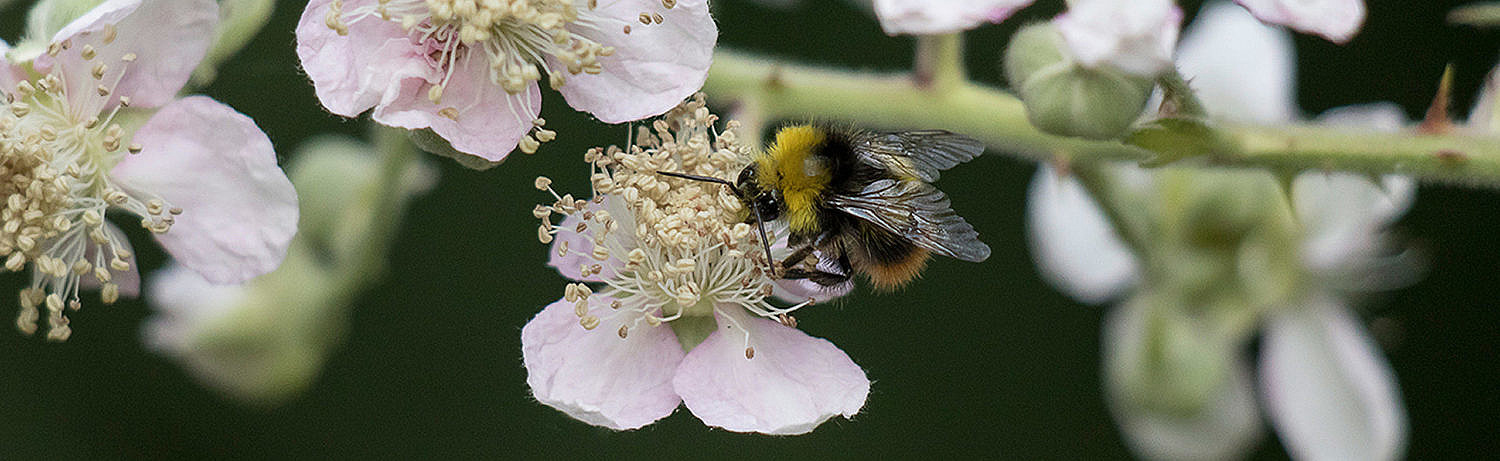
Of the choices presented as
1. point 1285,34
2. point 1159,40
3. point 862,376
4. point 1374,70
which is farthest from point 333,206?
point 1374,70

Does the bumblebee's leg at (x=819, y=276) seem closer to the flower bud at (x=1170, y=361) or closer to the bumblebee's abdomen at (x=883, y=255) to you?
the bumblebee's abdomen at (x=883, y=255)

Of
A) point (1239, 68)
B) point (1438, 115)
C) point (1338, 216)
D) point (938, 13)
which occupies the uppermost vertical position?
point (938, 13)

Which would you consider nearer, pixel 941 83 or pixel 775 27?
pixel 941 83

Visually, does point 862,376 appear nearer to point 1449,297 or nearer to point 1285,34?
point 1285,34

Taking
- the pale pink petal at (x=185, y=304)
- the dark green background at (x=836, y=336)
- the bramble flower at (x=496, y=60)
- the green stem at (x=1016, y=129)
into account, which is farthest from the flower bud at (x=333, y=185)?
the dark green background at (x=836, y=336)

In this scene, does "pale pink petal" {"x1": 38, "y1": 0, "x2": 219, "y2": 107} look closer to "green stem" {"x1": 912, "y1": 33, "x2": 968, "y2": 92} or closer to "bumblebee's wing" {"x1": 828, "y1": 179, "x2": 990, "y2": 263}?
"bumblebee's wing" {"x1": 828, "y1": 179, "x2": 990, "y2": 263}

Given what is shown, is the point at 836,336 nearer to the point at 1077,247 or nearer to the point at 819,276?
the point at 1077,247

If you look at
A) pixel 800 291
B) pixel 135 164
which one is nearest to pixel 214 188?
pixel 135 164
